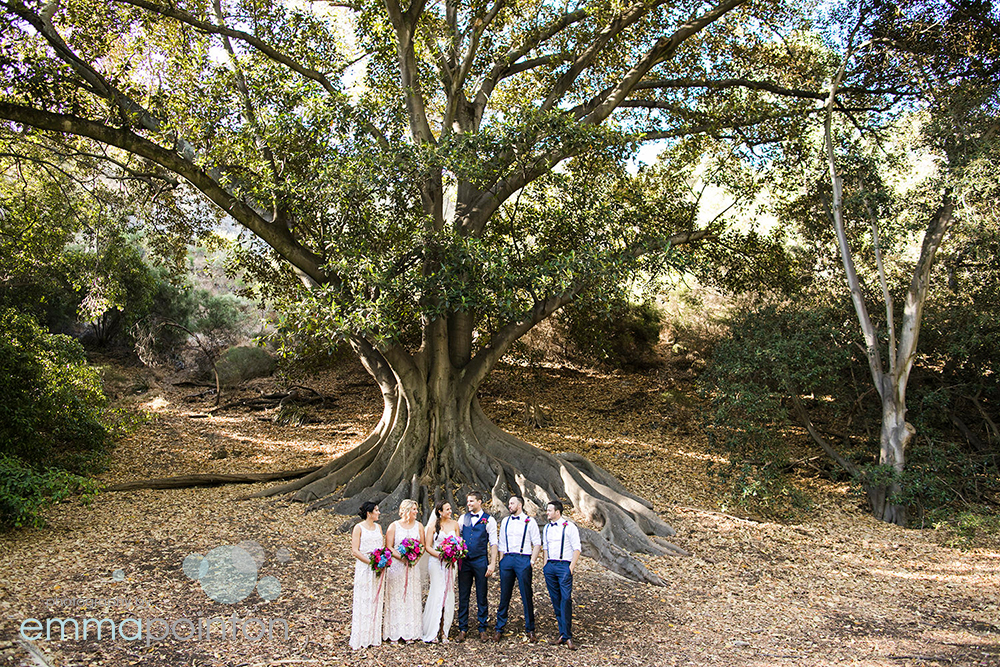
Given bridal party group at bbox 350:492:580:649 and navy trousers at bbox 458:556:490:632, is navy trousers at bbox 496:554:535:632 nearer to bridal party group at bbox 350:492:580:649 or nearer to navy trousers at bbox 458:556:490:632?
bridal party group at bbox 350:492:580:649

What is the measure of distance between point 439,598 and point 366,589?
65 centimetres

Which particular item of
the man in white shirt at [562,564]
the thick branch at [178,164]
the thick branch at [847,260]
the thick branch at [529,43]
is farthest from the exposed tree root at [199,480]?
the thick branch at [847,260]

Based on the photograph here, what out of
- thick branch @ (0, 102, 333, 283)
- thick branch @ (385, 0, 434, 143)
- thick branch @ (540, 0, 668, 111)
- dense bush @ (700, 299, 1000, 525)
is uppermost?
thick branch @ (540, 0, 668, 111)

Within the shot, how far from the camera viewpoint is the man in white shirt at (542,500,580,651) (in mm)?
5641

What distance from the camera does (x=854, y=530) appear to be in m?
10.2

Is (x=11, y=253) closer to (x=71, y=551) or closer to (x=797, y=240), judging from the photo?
(x=71, y=551)

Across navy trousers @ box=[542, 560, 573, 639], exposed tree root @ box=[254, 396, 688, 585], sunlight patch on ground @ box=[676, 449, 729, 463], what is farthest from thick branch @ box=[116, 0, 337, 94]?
sunlight patch on ground @ box=[676, 449, 729, 463]

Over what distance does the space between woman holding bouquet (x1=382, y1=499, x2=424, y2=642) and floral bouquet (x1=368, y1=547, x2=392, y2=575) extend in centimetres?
8

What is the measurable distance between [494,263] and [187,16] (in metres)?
5.77

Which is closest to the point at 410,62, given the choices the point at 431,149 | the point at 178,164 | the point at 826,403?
the point at 431,149

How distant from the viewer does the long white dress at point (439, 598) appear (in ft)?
18.7

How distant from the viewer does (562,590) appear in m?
5.65

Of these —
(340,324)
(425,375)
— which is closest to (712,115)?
(425,375)

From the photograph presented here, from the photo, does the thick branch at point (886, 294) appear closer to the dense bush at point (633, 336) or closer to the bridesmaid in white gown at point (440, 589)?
the dense bush at point (633, 336)
